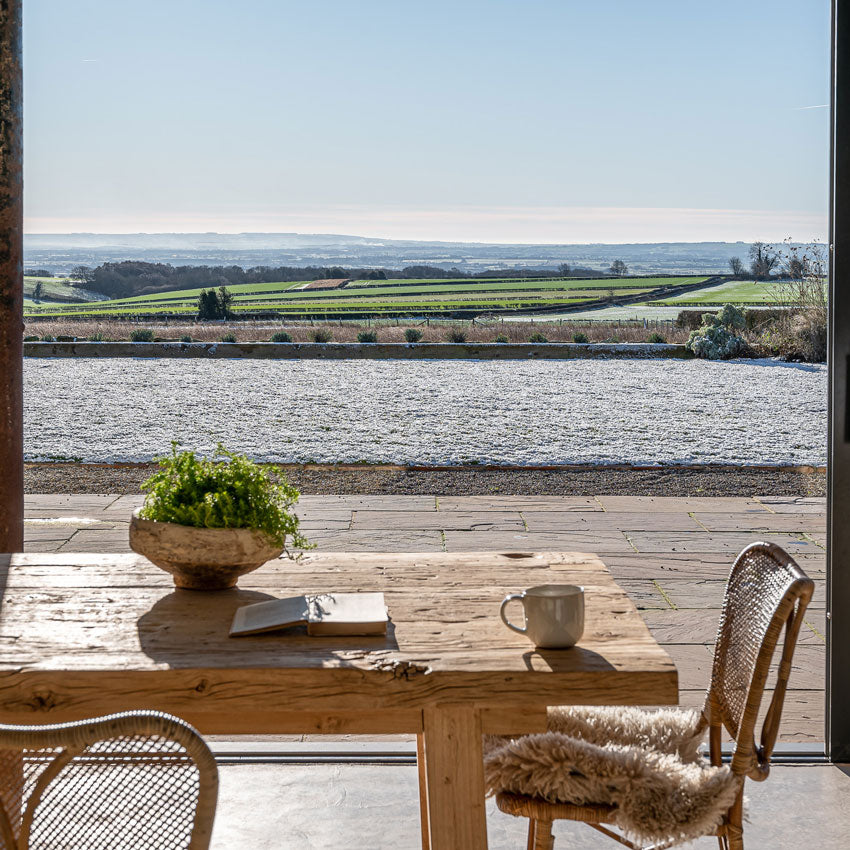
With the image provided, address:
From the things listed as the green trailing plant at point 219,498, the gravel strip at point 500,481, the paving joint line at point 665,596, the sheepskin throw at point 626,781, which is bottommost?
the paving joint line at point 665,596

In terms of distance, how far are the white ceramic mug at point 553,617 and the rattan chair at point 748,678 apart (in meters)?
0.24

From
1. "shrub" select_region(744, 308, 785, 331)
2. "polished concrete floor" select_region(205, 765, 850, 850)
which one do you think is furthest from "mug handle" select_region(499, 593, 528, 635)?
"shrub" select_region(744, 308, 785, 331)

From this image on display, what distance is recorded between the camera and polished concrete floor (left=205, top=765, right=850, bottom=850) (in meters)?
1.72

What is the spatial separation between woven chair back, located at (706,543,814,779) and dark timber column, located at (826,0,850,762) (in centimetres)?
71

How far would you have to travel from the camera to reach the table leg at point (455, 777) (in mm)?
1140

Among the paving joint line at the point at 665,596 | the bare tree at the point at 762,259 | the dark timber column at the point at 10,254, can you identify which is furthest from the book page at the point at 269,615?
the bare tree at the point at 762,259

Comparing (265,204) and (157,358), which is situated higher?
(265,204)

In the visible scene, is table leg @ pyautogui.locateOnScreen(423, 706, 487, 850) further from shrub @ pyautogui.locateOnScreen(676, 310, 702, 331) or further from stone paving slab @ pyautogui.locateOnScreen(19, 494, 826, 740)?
shrub @ pyautogui.locateOnScreen(676, 310, 702, 331)

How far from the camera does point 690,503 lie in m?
4.21

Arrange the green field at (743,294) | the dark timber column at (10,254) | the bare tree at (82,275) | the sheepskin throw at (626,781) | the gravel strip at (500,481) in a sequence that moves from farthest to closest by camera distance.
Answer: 1. the gravel strip at (500,481)
2. the bare tree at (82,275)
3. the green field at (743,294)
4. the dark timber column at (10,254)
5. the sheepskin throw at (626,781)

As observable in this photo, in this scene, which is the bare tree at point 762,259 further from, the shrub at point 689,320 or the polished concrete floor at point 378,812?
the polished concrete floor at point 378,812

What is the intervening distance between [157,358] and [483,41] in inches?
75.3

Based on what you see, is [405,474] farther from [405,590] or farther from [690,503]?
[405,590]

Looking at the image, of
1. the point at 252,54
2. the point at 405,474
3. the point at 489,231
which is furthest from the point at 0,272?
the point at 405,474
